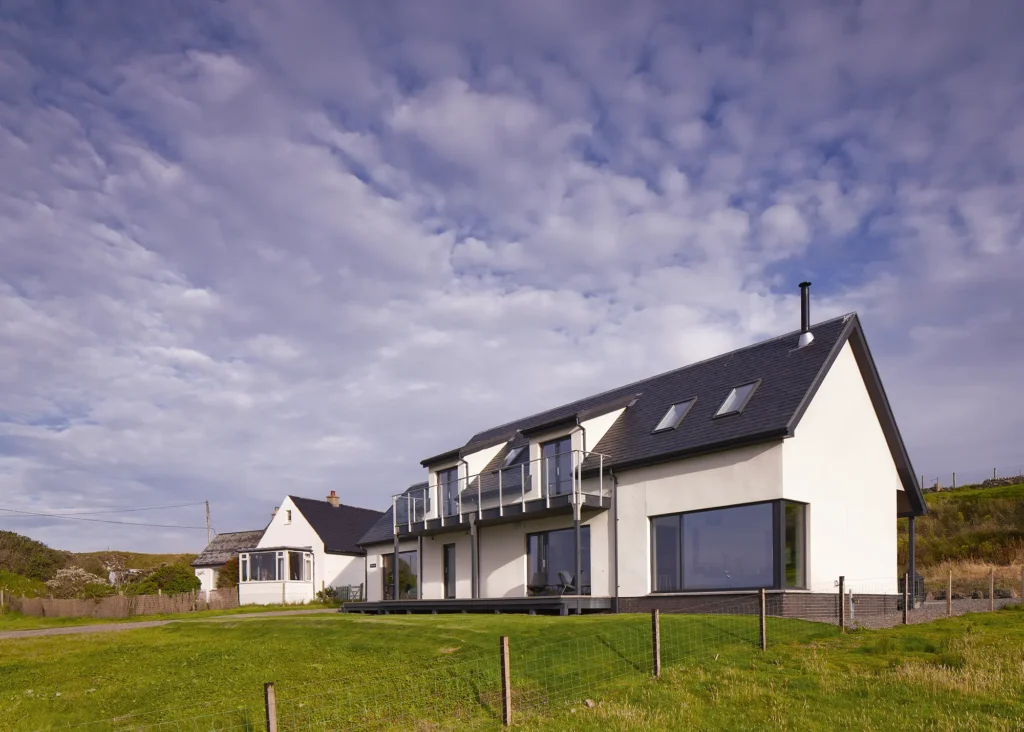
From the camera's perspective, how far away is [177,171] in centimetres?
1869

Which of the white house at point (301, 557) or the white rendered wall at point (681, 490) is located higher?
the white rendered wall at point (681, 490)

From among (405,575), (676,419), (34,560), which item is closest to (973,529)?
(676,419)

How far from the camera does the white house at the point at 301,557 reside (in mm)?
42000

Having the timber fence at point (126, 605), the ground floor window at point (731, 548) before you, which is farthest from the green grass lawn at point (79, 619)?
the ground floor window at point (731, 548)

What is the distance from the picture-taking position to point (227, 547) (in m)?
51.9

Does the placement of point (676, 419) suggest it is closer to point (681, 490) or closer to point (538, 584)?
point (681, 490)

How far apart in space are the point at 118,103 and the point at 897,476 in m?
21.7

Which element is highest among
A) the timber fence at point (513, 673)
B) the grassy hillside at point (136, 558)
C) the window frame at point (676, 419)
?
the window frame at point (676, 419)

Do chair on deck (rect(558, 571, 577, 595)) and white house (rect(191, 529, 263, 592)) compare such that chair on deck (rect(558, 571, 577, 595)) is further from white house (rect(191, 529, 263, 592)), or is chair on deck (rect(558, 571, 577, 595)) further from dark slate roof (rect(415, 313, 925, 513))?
white house (rect(191, 529, 263, 592))

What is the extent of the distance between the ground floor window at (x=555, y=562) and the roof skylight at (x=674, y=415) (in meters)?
3.48

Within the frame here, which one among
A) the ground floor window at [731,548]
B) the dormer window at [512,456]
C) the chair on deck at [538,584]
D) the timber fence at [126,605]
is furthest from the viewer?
the timber fence at [126,605]

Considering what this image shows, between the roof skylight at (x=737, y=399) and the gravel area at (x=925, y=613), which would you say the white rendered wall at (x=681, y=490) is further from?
the gravel area at (x=925, y=613)

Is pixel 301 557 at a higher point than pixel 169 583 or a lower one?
higher

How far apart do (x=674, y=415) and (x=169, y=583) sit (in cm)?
3318
